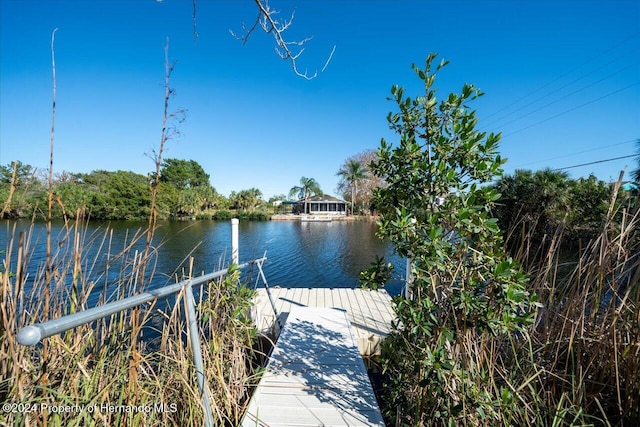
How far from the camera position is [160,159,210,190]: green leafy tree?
40.5 m

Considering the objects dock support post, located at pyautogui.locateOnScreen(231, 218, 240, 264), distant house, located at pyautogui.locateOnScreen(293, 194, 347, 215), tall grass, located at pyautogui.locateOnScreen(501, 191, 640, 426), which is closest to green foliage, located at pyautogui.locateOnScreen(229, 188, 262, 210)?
distant house, located at pyautogui.locateOnScreen(293, 194, 347, 215)

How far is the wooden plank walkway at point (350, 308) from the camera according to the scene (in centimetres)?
323

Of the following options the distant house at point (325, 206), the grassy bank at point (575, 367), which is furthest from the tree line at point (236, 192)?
the grassy bank at point (575, 367)

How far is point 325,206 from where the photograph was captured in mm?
35625

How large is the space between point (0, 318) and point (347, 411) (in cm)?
187

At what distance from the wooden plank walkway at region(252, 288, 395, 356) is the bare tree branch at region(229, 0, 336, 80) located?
2302 mm

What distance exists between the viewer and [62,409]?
0.91m

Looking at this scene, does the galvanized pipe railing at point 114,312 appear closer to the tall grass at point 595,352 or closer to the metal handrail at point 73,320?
the metal handrail at point 73,320

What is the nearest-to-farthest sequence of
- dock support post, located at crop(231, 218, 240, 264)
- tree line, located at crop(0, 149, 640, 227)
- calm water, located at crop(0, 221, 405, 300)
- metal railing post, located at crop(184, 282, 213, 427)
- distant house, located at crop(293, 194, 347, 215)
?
1. metal railing post, located at crop(184, 282, 213, 427)
2. dock support post, located at crop(231, 218, 240, 264)
3. calm water, located at crop(0, 221, 405, 300)
4. tree line, located at crop(0, 149, 640, 227)
5. distant house, located at crop(293, 194, 347, 215)

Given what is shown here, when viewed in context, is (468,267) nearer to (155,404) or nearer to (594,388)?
(594,388)

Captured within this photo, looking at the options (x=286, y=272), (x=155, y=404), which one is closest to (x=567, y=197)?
(x=286, y=272)

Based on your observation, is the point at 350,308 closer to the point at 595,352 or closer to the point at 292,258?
the point at 595,352

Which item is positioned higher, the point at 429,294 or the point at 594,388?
the point at 429,294

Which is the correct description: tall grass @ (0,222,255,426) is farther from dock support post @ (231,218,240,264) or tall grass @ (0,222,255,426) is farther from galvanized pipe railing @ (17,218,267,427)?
dock support post @ (231,218,240,264)
